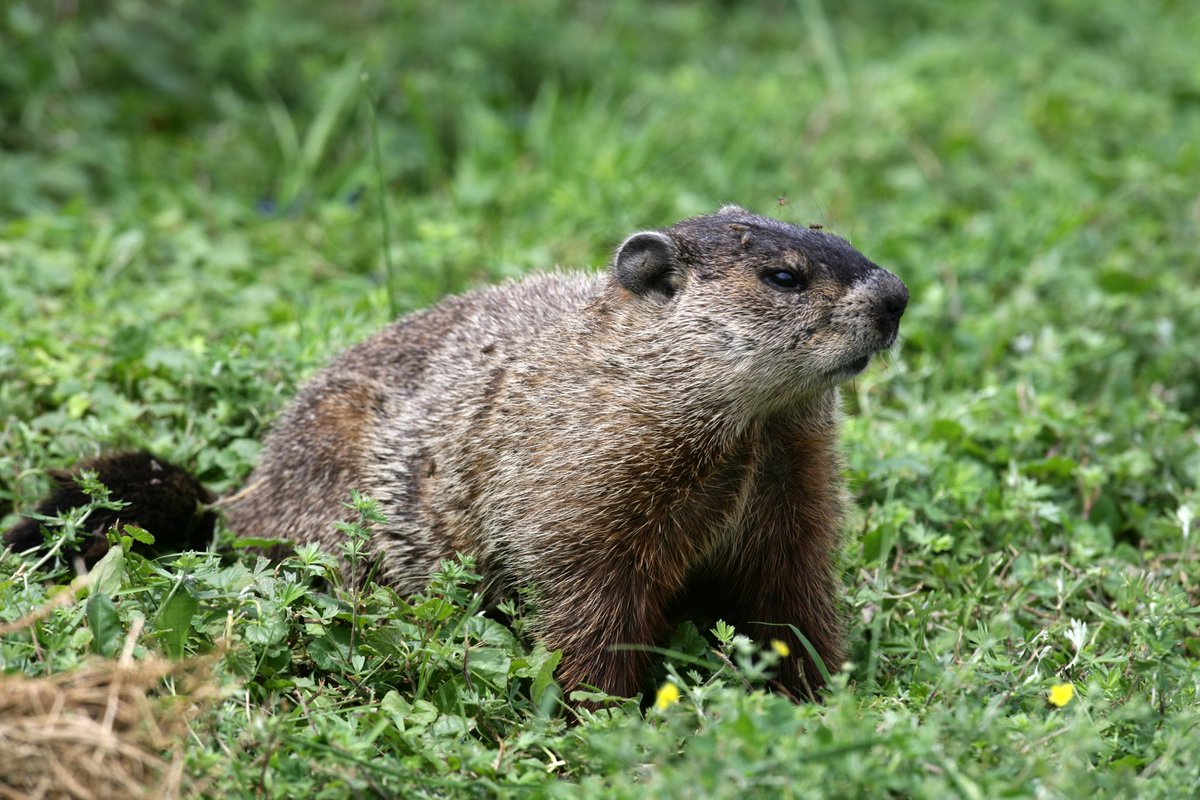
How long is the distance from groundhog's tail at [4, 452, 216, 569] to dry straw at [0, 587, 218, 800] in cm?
114

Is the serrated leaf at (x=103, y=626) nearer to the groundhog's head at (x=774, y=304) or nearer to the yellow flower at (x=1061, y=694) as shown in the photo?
the groundhog's head at (x=774, y=304)

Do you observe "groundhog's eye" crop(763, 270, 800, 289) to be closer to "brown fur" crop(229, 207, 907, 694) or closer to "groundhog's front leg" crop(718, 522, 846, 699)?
"brown fur" crop(229, 207, 907, 694)

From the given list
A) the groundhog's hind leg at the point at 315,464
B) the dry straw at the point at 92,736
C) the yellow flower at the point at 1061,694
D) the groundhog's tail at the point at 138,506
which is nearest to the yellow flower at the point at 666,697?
the yellow flower at the point at 1061,694

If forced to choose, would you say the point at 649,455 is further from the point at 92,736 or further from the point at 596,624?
the point at 92,736

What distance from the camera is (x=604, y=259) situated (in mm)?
6074

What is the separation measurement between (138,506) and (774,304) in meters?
2.17

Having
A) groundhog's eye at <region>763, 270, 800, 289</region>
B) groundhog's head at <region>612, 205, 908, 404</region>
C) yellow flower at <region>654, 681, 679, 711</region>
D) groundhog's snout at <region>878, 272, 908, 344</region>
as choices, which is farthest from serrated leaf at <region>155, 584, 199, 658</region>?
groundhog's snout at <region>878, 272, 908, 344</region>

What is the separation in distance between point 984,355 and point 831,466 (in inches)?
83.9

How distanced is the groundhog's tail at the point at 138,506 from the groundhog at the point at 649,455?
31 cm

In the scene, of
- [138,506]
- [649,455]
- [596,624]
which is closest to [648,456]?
[649,455]

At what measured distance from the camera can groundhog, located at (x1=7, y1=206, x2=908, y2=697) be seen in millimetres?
3889

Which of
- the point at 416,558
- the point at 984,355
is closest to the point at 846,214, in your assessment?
the point at 984,355

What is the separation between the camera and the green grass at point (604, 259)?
3.17m

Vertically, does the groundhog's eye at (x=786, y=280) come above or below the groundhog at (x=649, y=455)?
above
